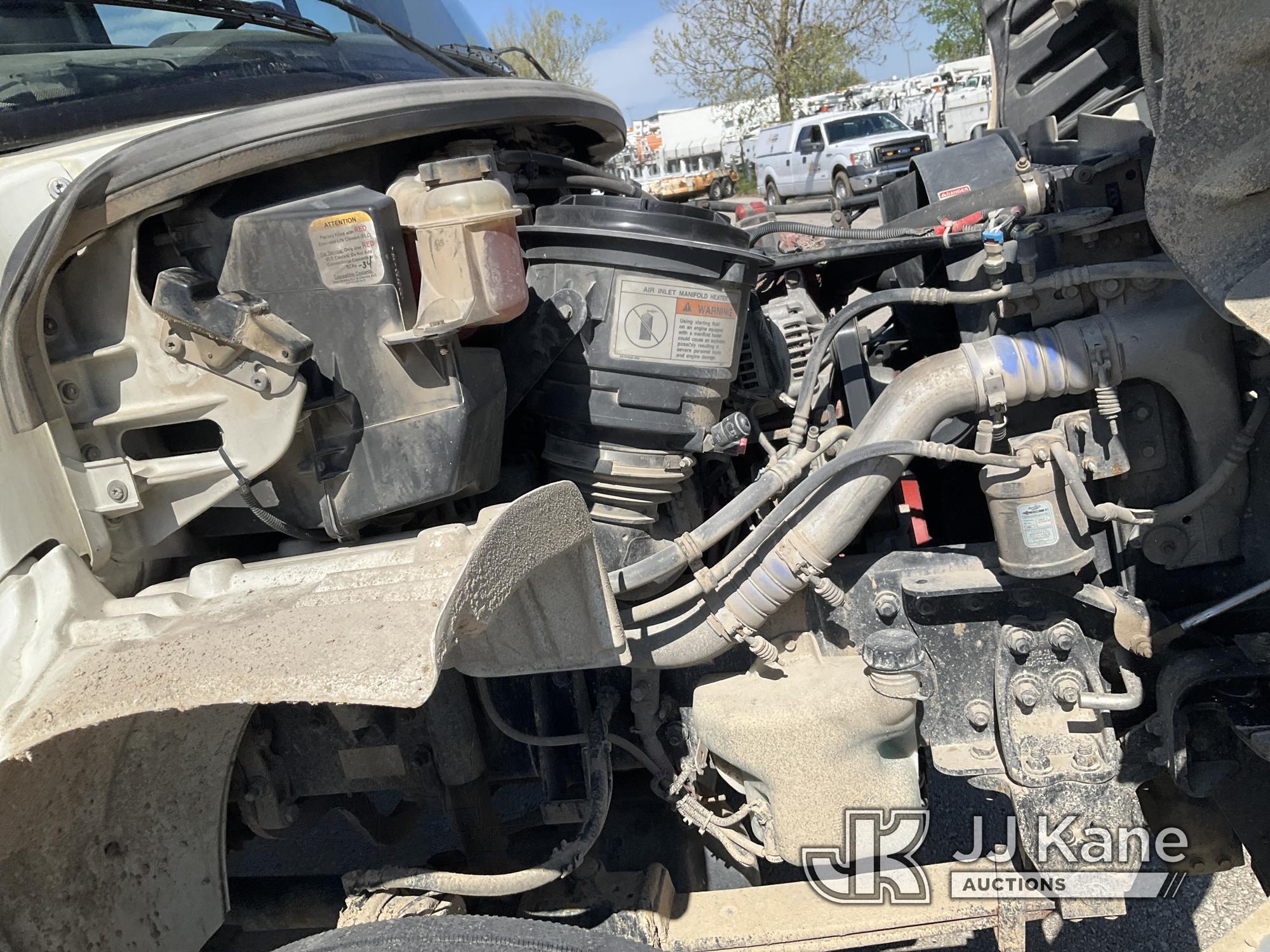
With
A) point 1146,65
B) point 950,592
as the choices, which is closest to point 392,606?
point 950,592

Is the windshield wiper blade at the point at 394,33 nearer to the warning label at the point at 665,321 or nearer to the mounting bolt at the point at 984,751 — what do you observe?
the warning label at the point at 665,321

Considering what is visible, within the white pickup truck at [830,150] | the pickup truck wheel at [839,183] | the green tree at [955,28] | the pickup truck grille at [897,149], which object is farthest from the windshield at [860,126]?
the green tree at [955,28]

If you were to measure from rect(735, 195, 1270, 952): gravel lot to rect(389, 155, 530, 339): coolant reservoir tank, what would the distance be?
144 centimetres

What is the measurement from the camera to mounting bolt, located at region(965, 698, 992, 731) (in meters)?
1.84

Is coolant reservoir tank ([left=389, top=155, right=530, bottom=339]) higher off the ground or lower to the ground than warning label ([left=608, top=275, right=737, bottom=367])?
higher

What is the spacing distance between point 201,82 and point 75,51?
202 millimetres

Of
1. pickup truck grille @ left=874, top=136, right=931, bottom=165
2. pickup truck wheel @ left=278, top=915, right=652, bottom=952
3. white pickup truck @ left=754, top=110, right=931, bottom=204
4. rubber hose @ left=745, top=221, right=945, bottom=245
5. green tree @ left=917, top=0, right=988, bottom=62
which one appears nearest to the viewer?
pickup truck wheel @ left=278, top=915, right=652, bottom=952

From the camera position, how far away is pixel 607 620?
1.52 m

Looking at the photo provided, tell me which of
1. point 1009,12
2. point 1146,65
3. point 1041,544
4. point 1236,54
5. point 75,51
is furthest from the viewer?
point 1009,12

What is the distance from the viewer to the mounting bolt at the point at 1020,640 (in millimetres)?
1805

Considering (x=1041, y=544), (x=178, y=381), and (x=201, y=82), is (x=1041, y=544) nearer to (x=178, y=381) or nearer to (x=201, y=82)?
(x=178, y=381)

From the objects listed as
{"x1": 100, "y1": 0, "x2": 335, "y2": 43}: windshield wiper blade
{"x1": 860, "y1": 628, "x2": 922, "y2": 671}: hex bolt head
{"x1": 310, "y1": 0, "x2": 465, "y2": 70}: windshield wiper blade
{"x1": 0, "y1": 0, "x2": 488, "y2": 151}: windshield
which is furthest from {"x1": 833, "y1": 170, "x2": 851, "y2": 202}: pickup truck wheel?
{"x1": 860, "y1": 628, "x2": 922, "y2": 671}: hex bolt head

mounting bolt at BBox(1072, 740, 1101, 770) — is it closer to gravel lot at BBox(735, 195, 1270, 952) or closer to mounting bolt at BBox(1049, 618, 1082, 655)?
mounting bolt at BBox(1049, 618, 1082, 655)

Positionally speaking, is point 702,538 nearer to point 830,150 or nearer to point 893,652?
point 893,652
